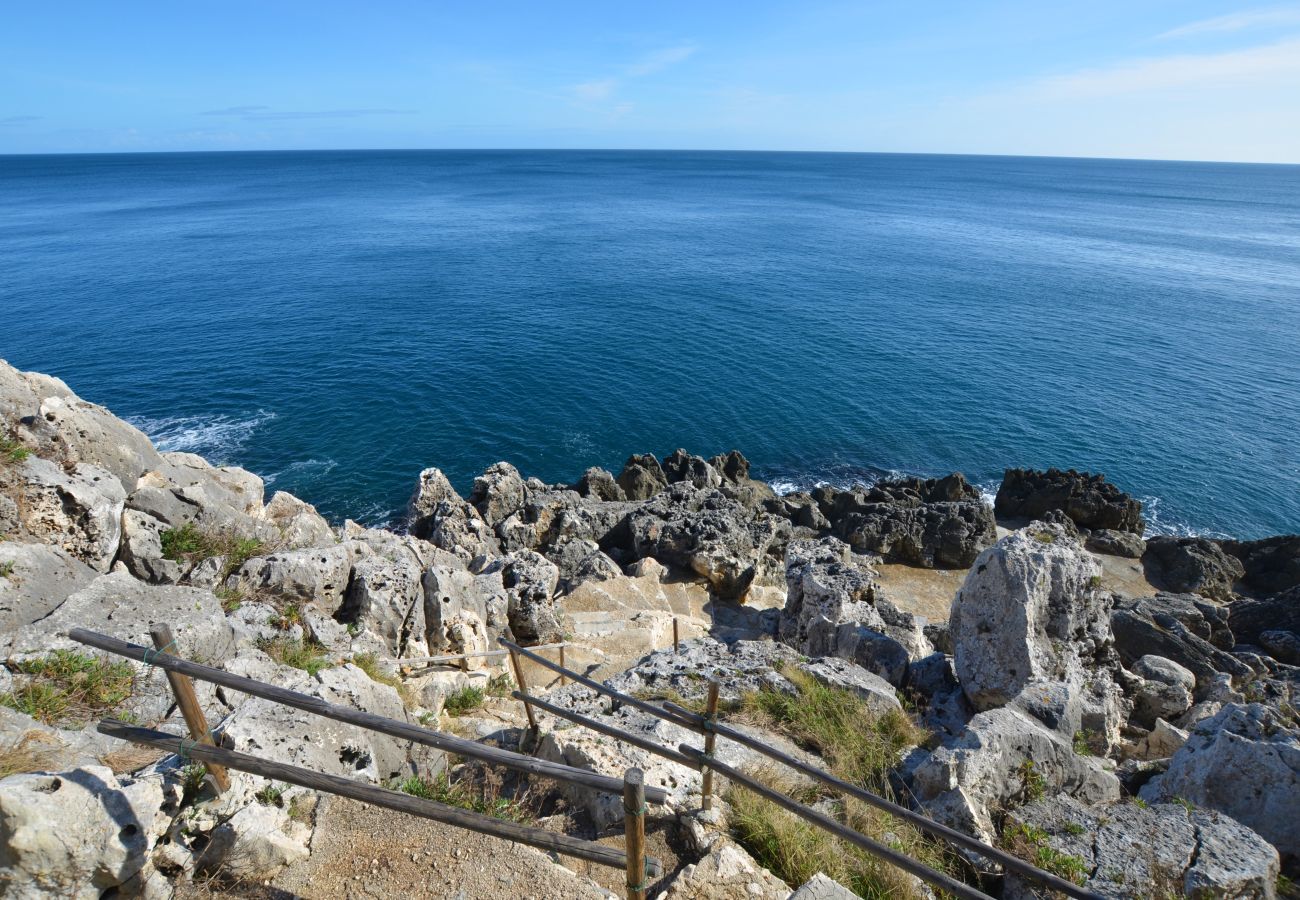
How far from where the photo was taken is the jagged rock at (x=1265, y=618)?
2339 centimetres

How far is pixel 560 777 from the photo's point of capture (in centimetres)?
555

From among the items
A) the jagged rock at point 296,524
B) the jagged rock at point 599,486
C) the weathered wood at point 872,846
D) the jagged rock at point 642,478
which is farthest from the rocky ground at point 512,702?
the jagged rock at point 642,478

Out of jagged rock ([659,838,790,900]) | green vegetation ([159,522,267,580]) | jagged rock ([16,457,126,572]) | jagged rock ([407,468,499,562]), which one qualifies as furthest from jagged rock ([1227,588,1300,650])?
jagged rock ([16,457,126,572])

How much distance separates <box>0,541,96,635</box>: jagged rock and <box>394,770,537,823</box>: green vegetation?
573 cm

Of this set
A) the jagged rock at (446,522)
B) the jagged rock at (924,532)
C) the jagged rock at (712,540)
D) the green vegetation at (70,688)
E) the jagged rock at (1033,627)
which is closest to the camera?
the green vegetation at (70,688)

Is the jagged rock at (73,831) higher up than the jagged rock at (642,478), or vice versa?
the jagged rock at (73,831)

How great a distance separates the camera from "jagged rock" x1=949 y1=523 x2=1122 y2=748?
1143cm

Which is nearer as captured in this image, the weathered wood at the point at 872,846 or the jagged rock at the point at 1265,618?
the weathered wood at the point at 872,846

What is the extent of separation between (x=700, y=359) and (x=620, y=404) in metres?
9.61

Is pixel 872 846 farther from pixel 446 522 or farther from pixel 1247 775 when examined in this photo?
pixel 446 522

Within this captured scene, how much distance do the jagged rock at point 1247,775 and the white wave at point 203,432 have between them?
118ft

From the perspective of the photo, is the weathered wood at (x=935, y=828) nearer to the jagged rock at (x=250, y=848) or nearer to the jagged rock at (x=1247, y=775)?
the jagged rock at (x=250, y=848)

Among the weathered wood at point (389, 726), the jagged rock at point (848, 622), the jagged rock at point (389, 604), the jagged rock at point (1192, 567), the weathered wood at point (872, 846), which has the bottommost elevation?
the jagged rock at point (1192, 567)

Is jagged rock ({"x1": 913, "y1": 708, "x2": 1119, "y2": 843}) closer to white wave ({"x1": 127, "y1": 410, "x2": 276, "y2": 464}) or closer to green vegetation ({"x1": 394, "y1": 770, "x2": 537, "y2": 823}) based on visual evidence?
green vegetation ({"x1": 394, "y1": 770, "x2": 537, "y2": 823})
